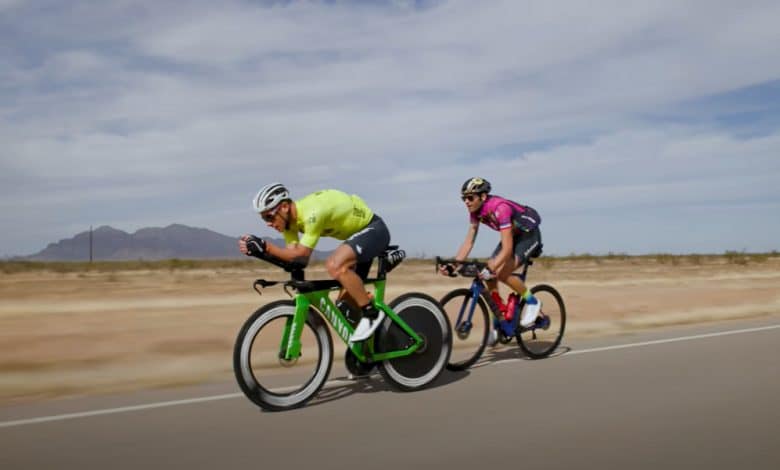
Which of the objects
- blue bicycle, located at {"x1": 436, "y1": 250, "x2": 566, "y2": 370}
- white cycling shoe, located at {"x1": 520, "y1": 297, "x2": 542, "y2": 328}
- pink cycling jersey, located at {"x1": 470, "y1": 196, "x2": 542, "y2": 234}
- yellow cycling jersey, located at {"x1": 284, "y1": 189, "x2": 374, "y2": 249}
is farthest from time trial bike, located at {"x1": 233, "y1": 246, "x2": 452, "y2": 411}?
white cycling shoe, located at {"x1": 520, "y1": 297, "x2": 542, "y2": 328}

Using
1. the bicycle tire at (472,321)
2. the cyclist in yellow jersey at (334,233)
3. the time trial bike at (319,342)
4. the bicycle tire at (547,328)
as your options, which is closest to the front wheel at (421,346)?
the time trial bike at (319,342)

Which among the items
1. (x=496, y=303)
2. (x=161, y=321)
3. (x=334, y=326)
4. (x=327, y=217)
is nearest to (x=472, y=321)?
(x=496, y=303)

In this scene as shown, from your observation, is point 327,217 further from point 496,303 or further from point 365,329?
point 496,303

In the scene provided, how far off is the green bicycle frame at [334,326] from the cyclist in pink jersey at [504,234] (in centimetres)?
142

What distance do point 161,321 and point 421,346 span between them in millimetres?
7379

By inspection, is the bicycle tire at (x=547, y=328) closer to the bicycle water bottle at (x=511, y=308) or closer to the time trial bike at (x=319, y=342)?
the bicycle water bottle at (x=511, y=308)

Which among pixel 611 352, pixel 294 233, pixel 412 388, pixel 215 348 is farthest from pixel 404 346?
pixel 215 348

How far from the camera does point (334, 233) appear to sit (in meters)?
6.84

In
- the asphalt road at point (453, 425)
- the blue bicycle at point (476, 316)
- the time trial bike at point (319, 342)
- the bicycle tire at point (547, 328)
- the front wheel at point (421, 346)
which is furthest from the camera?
the bicycle tire at point (547, 328)

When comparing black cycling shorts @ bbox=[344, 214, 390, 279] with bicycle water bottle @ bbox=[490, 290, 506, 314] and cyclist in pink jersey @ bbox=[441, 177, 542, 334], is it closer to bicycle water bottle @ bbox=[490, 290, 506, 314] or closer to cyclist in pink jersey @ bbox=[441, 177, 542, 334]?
cyclist in pink jersey @ bbox=[441, 177, 542, 334]

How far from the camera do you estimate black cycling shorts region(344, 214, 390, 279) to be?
6840mm

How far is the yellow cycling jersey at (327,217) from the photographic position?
6359mm

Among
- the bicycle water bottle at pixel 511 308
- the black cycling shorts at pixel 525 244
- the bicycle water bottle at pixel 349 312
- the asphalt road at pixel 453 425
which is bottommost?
the asphalt road at pixel 453 425

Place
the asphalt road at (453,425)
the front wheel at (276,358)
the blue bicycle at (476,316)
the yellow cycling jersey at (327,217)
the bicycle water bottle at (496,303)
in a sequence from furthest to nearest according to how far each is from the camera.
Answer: the bicycle water bottle at (496,303) → the blue bicycle at (476,316) → the yellow cycling jersey at (327,217) → the front wheel at (276,358) → the asphalt road at (453,425)
